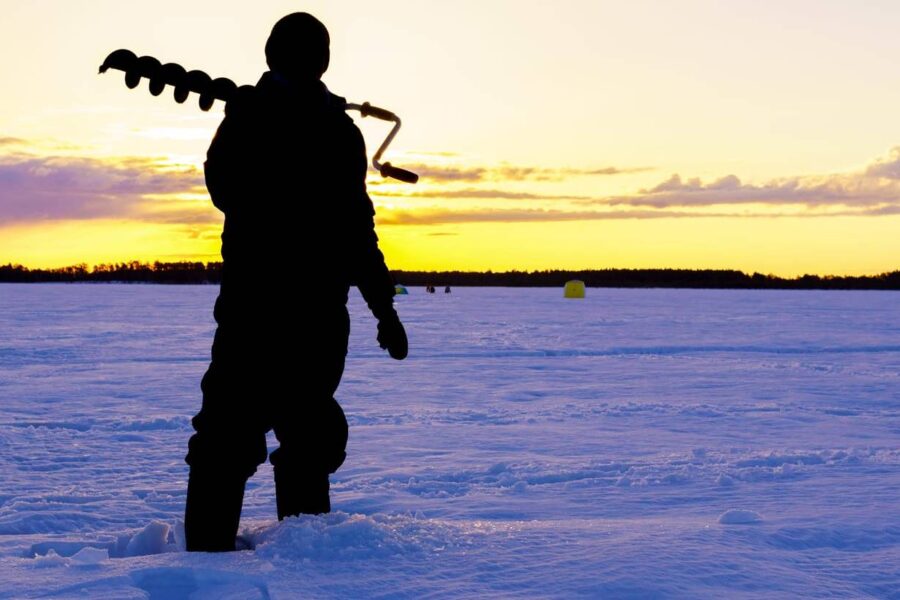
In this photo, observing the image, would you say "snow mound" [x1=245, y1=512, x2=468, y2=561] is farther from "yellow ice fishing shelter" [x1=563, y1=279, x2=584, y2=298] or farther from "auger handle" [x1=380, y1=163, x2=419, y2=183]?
"yellow ice fishing shelter" [x1=563, y1=279, x2=584, y2=298]

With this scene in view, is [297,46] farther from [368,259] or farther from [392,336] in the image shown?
[392,336]

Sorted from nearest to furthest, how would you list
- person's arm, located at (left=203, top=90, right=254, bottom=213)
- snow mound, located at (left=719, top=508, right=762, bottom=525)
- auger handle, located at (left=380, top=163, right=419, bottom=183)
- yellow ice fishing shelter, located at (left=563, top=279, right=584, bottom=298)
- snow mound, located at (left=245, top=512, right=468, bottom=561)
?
snow mound, located at (left=245, top=512, right=468, bottom=561) → person's arm, located at (left=203, top=90, right=254, bottom=213) → auger handle, located at (left=380, top=163, right=419, bottom=183) → snow mound, located at (left=719, top=508, right=762, bottom=525) → yellow ice fishing shelter, located at (left=563, top=279, right=584, bottom=298)

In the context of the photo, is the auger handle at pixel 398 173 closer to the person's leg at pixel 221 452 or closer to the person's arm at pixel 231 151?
the person's arm at pixel 231 151

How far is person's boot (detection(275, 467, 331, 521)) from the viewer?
9.75 ft

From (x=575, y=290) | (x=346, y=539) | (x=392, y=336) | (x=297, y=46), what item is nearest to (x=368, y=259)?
(x=392, y=336)

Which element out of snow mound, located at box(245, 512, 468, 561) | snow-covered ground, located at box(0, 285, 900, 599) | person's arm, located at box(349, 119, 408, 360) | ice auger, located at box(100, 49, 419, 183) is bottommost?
snow-covered ground, located at box(0, 285, 900, 599)

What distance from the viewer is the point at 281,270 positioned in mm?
2816

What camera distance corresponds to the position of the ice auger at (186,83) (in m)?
2.57

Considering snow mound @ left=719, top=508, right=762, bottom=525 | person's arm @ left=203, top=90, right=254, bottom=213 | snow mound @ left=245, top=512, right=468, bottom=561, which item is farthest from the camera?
snow mound @ left=719, top=508, right=762, bottom=525

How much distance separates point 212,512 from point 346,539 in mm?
503

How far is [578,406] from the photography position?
743 cm

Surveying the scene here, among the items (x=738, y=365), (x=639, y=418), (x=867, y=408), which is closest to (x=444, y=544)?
(x=639, y=418)

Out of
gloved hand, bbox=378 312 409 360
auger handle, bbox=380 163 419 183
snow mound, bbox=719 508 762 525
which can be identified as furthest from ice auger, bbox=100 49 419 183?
snow mound, bbox=719 508 762 525

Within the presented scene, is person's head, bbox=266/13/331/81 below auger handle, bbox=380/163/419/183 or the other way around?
the other way around
